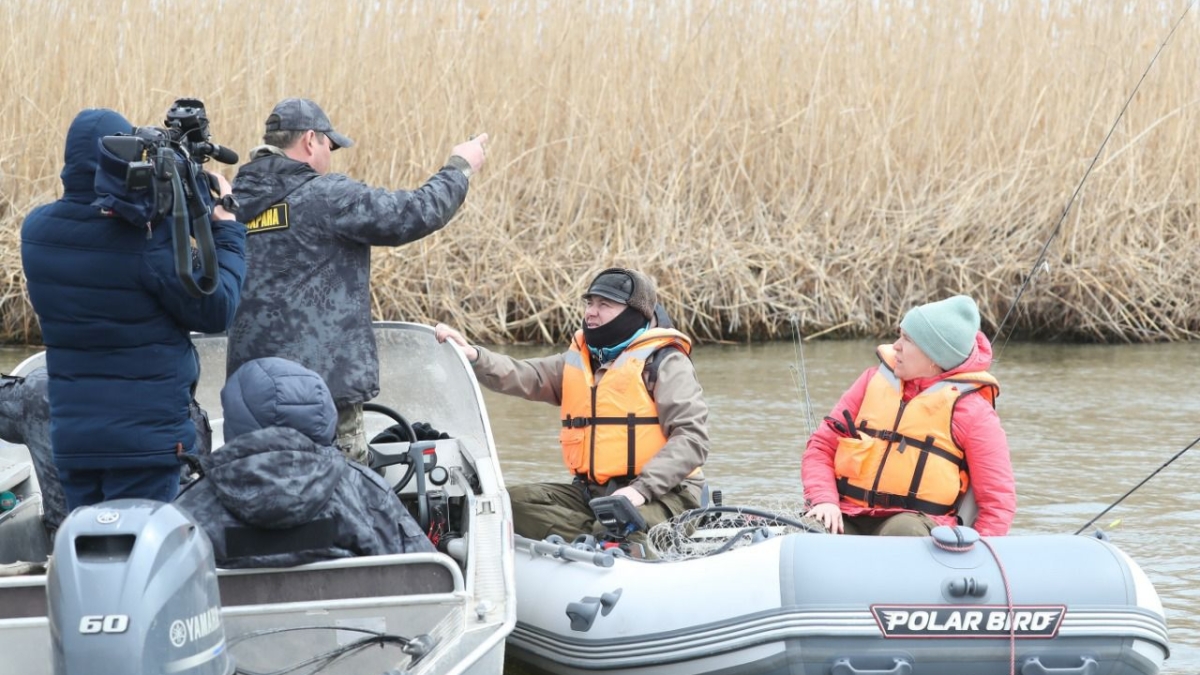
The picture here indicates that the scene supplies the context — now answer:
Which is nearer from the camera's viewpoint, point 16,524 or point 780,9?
point 16,524

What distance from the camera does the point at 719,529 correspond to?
A: 4125 mm

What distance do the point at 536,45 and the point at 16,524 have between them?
5.69 meters

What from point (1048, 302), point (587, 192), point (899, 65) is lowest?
point (1048, 302)

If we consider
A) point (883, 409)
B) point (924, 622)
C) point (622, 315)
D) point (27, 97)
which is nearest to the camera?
point (924, 622)

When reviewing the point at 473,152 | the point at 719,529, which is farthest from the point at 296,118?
the point at 719,529

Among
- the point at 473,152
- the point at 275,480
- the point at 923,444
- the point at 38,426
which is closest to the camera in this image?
the point at 275,480

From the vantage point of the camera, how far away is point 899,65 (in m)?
9.30

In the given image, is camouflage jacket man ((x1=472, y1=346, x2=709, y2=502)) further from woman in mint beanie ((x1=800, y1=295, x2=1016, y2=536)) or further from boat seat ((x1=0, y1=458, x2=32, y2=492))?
boat seat ((x1=0, y1=458, x2=32, y2=492))

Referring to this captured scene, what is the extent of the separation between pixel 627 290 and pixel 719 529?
2.38 feet

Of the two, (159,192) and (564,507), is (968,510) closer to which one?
(564,507)

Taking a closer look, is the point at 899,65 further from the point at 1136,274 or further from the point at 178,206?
the point at 178,206

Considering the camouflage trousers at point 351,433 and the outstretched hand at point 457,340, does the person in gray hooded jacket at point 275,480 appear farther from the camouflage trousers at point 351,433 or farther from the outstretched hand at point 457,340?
the outstretched hand at point 457,340

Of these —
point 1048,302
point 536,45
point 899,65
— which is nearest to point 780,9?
point 899,65

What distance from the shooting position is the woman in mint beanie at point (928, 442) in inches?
158
